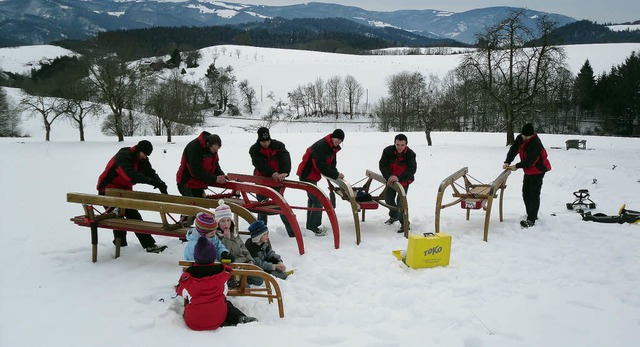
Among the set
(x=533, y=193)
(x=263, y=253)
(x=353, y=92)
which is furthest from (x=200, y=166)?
(x=353, y=92)

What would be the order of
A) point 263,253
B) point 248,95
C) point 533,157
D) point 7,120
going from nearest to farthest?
point 263,253 → point 533,157 → point 7,120 → point 248,95

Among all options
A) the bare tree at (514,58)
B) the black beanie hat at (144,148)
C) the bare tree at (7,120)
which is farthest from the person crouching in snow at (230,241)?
the bare tree at (7,120)

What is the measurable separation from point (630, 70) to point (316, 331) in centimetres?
6653

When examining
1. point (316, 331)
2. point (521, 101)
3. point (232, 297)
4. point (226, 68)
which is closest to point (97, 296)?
point (232, 297)

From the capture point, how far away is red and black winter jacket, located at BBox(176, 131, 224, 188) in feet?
20.7

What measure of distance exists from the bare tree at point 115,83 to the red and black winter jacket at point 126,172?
101 ft

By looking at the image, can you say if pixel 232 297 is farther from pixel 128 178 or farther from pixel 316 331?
pixel 128 178

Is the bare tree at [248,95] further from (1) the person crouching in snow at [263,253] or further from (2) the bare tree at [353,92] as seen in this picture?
(1) the person crouching in snow at [263,253]

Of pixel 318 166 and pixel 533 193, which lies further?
pixel 533 193

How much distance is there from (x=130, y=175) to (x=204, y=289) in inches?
111

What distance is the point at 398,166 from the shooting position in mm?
7836

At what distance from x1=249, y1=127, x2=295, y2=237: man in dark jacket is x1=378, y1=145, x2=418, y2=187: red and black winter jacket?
1.76 metres

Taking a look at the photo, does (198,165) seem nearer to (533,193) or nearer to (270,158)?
(270,158)

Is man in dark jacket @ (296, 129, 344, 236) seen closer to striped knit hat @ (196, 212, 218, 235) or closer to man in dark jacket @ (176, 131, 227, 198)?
man in dark jacket @ (176, 131, 227, 198)
